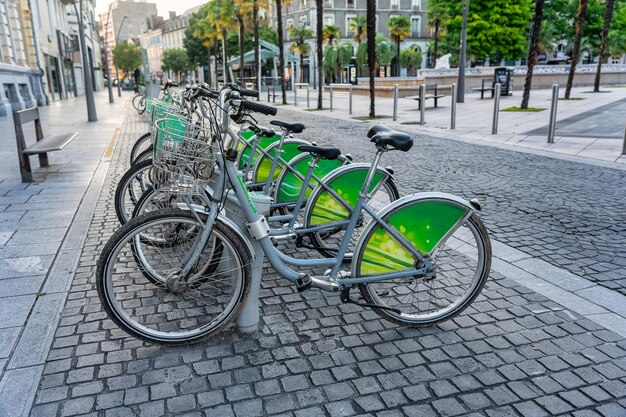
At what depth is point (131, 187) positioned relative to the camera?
4.79 metres

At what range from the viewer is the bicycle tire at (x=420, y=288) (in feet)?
10.2

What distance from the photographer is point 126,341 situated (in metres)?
3.11

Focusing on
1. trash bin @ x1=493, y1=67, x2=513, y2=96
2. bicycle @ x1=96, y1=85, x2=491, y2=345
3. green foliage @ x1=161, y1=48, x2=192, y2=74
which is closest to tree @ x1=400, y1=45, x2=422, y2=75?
green foliage @ x1=161, y1=48, x2=192, y2=74

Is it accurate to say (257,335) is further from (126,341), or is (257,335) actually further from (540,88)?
(540,88)

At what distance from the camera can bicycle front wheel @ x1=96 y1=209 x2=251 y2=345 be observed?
2855 mm

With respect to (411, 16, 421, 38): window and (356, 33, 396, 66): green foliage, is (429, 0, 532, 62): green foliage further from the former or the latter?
(411, 16, 421, 38): window

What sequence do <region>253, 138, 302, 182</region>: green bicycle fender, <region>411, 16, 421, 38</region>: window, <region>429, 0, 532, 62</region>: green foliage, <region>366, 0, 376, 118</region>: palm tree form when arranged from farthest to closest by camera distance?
<region>411, 16, 421, 38</region>: window, <region>429, 0, 532, 62</region>: green foliage, <region>366, 0, 376, 118</region>: palm tree, <region>253, 138, 302, 182</region>: green bicycle fender

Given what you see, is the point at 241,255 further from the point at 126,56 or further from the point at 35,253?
the point at 126,56

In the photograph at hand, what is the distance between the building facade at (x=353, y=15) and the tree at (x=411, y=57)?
2155mm

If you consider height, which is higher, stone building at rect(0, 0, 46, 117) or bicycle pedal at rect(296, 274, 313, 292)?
stone building at rect(0, 0, 46, 117)

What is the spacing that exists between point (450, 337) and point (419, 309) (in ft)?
1.23

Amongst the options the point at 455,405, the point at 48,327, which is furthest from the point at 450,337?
the point at 48,327

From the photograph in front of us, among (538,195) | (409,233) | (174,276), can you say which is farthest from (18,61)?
(409,233)

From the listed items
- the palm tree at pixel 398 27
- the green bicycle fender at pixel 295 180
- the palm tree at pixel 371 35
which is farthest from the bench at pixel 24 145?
the palm tree at pixel 398 27
